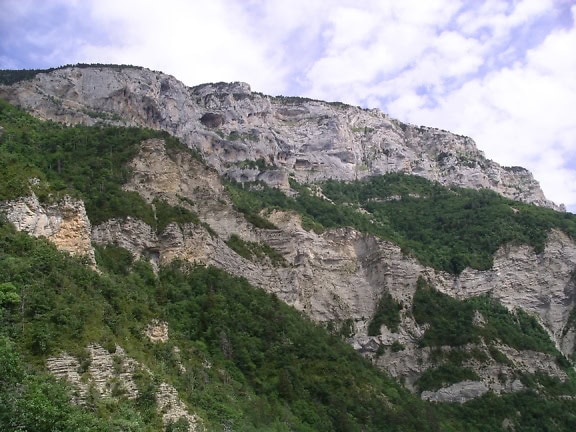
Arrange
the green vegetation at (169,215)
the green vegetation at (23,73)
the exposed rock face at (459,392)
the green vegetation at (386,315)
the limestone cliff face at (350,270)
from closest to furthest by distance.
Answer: the green vegetation at (169,215), the limestone cliff face at (350,270), the exposed rock face at (459,392), the green vegetation at (386,315), the green vegetation at (23,73)

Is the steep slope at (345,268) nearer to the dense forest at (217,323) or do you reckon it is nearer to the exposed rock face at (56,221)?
the dense forest at (217,323)

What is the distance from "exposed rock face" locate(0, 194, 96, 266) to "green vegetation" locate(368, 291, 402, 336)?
39438 millimetres

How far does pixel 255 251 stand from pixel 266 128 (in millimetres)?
61051

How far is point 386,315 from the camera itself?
2704 inches

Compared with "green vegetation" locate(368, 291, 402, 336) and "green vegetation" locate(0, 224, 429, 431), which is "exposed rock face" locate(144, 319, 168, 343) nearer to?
"green vegetation" locate(0, 224, 429, 431)

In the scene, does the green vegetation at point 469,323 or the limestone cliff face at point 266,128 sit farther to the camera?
the limestone cliff face at point 266,128

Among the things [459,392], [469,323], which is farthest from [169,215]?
[469,323]

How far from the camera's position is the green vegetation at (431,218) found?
81.8 meters

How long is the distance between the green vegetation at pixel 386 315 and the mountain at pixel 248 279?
9.8 inches

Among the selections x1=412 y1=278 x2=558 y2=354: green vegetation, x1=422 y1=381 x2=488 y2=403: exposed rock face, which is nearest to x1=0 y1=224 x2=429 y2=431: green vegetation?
x1=422 y1=381 x2=488 y2=403: exposed rock face

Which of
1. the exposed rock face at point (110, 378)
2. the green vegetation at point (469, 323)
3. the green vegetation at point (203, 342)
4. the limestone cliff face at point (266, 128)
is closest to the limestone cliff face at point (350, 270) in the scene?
the green vegetation at point (469, 323)

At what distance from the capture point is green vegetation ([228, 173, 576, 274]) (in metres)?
81.8

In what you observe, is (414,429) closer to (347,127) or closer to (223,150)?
(223,150)

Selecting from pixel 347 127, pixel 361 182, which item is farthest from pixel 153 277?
pixel 347 127
